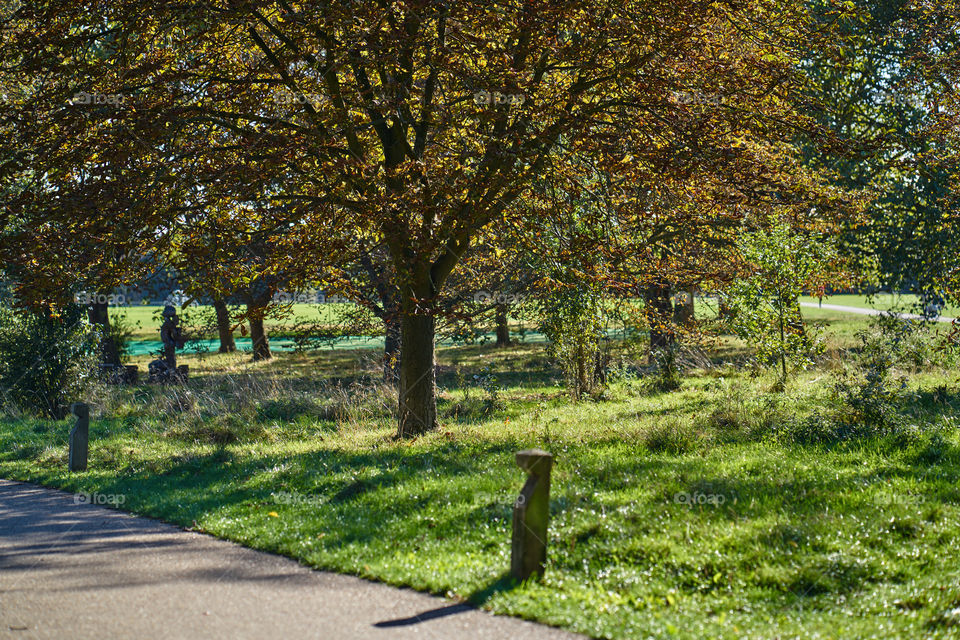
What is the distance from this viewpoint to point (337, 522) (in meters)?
7.74

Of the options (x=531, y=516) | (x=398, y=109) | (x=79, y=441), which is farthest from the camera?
(x=79, y=441)

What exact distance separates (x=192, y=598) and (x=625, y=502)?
151 inches

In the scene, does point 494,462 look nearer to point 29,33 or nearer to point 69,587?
point 69,587

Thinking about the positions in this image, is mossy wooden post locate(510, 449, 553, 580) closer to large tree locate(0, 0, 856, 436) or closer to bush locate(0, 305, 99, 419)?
large tree locate(0, 0, 856, 436)

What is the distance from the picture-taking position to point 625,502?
7.46 m

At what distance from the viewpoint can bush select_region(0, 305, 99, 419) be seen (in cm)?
1669

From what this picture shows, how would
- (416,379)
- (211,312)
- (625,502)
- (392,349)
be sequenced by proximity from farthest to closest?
(211,312), (392,349), (416,379), (625,502)

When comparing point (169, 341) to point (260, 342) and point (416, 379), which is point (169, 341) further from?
point (416, 379)

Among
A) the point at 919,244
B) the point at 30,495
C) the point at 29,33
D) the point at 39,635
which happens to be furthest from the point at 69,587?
the point at 919,244

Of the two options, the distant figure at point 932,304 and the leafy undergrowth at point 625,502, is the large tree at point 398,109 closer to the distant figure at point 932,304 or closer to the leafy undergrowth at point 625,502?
the leafy undergrowth at point 625,502

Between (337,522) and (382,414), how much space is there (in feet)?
22.7

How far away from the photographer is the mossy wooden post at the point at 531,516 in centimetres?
585

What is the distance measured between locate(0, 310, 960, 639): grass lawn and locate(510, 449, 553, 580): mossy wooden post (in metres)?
0.19

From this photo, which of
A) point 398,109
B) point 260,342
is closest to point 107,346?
point 260,342
